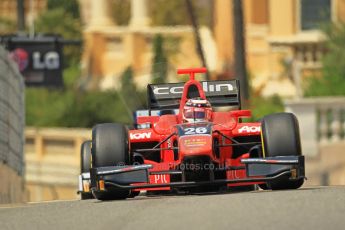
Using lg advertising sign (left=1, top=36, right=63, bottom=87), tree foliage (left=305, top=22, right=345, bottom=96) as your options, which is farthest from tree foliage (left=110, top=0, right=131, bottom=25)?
lg advertising sign (left=1, top=36, right=63, bottom=87)

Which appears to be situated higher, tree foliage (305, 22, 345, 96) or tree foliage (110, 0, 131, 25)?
tree foliage (110, 0, 131, 25)

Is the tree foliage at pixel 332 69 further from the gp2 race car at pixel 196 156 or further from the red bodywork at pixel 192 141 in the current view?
the gp2 race car at pixel 196 156

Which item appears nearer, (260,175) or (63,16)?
(260,175)

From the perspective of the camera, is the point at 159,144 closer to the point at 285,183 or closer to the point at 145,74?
the point at 285,183

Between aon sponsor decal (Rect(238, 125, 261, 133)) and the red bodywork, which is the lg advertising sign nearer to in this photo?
the red bodywork

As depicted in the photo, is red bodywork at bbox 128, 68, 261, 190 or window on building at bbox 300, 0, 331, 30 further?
window on building at bbox 300, 0, 331, 30

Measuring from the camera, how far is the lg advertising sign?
160 feet

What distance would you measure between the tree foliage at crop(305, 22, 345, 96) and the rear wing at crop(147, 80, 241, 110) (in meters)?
25.4

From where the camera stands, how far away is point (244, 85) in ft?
142

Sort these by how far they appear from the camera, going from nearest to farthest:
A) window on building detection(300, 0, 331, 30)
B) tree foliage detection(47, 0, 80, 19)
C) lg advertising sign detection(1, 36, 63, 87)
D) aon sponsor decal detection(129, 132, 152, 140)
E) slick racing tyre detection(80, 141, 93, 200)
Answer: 1. aon sponsor decal detection(129, 132, 152, 140)
2. slick racing tyre detection(80, 141, 93, 200)
3. lg advertising sign detection(1, 36, 63, 87)
4. window on building detection(300, 0, 331, 30)
5. tree foliage detection(47, 0, 80, 19)

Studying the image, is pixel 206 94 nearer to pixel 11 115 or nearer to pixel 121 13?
pixel 11 115

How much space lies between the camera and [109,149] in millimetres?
20328

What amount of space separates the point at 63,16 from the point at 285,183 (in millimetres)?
57018

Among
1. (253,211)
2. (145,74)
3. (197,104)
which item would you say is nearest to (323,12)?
(145,74)
